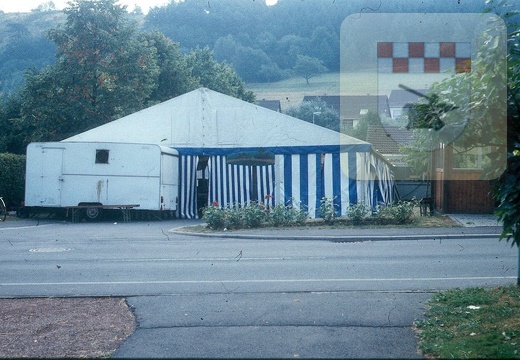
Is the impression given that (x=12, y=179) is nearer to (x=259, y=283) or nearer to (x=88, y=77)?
(x=88, y=77)

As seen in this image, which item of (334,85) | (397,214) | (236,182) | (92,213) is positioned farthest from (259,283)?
(334,85)

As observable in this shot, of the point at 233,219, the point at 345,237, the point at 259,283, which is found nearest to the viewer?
the point at 259,283

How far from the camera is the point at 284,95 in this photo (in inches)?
2489

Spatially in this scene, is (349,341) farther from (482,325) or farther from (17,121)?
(17,121)

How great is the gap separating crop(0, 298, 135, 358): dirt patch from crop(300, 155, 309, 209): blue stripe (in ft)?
47.5

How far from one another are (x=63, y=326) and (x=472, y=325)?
4.33m

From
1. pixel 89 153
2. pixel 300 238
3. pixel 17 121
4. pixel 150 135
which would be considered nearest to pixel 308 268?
pixel 300 238

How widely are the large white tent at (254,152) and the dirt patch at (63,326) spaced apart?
14138mm

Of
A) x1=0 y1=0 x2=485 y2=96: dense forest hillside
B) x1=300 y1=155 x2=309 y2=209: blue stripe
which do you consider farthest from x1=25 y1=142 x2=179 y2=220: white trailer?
x1=0 y1=0 x2=485 y2=96: dense forest hillside

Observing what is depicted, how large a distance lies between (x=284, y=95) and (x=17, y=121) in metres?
29.9

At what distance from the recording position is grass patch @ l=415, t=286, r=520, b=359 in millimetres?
6012

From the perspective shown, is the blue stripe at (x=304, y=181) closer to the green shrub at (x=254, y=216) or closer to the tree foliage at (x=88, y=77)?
the green shrub at (x=254, y=216)

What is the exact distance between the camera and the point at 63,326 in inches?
298

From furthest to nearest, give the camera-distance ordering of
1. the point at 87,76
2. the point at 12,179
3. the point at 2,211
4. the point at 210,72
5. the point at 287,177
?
the point at 210,72 < the point at 87,76 < the point at 12,179 < the point at 2,211 < the point at 287,177
